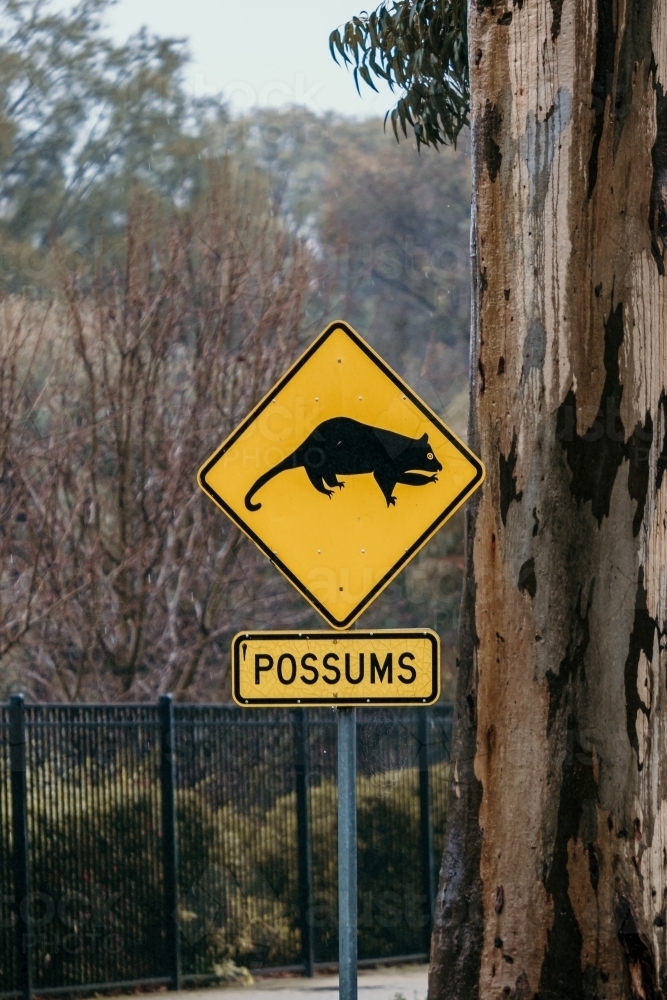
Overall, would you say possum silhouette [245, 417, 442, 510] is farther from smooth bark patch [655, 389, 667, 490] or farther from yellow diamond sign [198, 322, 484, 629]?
smooth bark patch [655, 389, 667, 490]

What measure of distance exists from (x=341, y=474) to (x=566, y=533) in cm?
92

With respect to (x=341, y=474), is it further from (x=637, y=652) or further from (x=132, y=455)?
(x=132, y=455)

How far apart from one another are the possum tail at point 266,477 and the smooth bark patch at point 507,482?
2.99 ft

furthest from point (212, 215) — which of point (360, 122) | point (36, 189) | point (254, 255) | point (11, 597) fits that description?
point (360, 122)

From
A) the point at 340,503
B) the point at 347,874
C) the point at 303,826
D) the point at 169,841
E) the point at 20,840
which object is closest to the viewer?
the point at 347,874

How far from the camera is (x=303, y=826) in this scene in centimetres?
1328

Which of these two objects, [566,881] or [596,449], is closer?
[566,881]

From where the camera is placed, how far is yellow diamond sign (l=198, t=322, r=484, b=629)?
517cm

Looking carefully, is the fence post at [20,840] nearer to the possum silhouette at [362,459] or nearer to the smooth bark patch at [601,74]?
the possum silhouette at [362,459]

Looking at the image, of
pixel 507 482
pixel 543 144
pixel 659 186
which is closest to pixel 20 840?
pixel 507 482

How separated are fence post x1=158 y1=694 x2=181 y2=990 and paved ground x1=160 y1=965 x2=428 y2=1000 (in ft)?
0.98

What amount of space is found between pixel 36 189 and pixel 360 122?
25.7m

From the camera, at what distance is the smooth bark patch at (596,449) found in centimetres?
565

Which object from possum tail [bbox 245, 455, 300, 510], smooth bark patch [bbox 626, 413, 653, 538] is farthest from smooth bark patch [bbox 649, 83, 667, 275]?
possum tail [bbox 245, 455, 300, 510]
